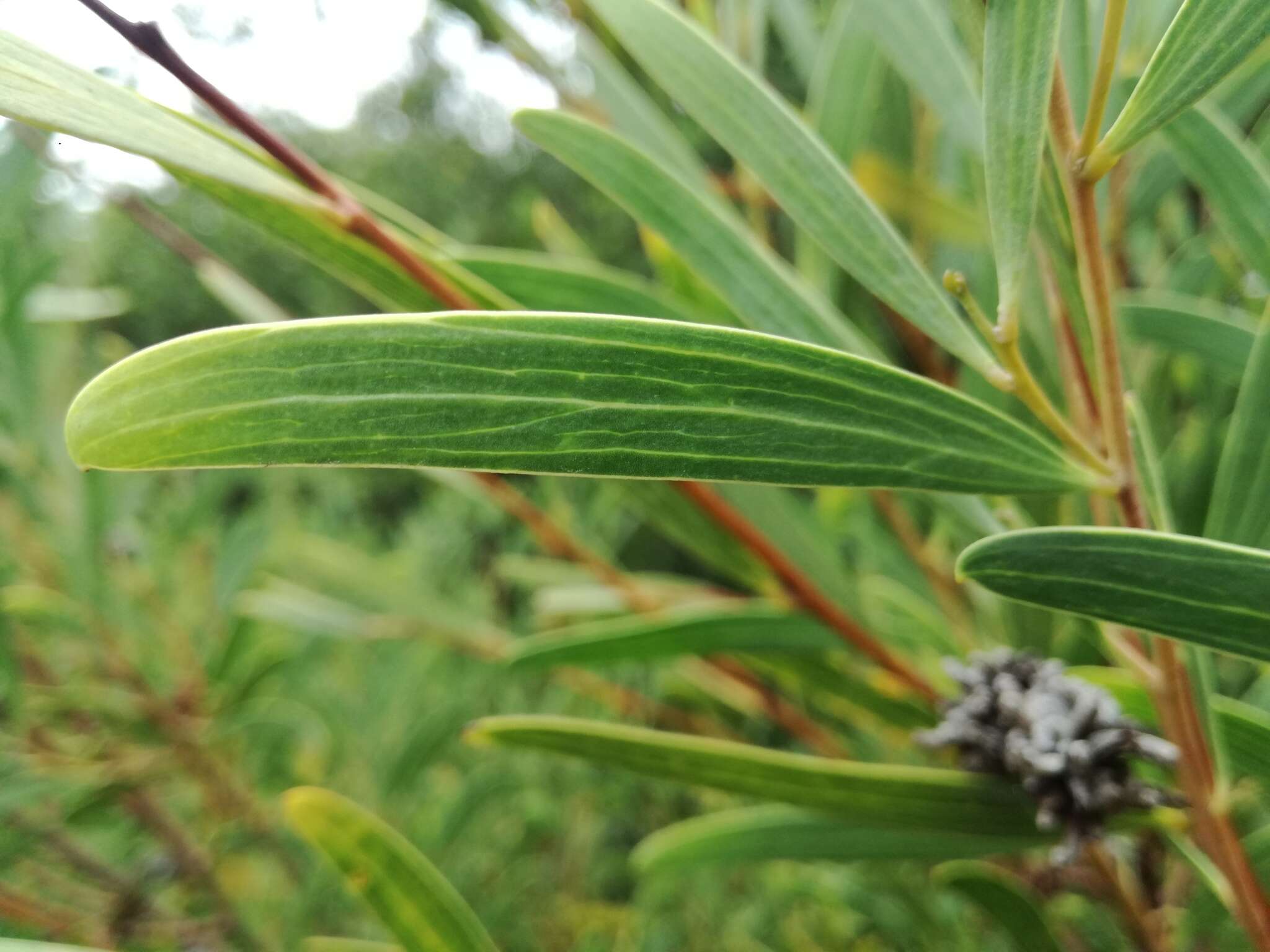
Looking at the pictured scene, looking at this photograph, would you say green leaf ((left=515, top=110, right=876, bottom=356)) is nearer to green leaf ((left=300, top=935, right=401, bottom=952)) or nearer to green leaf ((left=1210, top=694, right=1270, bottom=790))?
green leaf ((left=1210, top=694, right=1270, bottom=790))

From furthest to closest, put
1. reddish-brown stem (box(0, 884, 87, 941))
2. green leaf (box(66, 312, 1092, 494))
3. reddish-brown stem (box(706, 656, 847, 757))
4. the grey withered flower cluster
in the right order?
reddish-brown stem (box(706, 656, 847, 757)) → reddish-brown stem (box(0, 884, 87, 941)) → the grey withered flower cluster → green leaf (box(66, 312, 1092, 494))

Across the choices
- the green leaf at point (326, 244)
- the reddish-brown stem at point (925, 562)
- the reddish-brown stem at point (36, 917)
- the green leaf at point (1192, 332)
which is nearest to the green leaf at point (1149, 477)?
the green leaf at point (1192, 332)

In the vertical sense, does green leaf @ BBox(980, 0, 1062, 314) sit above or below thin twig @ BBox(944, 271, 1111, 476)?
above

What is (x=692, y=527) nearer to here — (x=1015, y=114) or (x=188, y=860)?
(x=1015, y=114)

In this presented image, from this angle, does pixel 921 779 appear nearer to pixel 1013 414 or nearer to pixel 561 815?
pixel 1013 414

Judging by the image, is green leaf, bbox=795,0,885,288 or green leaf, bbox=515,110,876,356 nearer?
green leaf, bbox=515,110,876,356

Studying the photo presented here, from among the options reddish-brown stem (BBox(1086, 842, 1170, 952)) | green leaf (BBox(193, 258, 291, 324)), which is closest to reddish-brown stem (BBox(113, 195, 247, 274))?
green leaf (BBox(193, 258, 291, 324))

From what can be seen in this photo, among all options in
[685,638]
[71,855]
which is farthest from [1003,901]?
[71,855]
